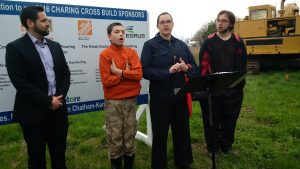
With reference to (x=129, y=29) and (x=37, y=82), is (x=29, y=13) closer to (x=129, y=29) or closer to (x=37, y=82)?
(x=37, y=82)

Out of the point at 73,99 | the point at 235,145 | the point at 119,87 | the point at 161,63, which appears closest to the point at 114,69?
the point at 119,87

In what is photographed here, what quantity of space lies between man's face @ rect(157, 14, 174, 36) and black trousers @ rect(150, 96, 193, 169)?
0.86 m

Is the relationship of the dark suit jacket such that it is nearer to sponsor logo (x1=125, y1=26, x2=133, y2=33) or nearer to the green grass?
the green grass

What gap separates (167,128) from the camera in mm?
4324

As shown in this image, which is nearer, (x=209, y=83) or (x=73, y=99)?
(x=209, y=83)

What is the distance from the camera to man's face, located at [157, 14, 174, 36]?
4.13 m

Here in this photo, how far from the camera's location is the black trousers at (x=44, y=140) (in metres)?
3.61

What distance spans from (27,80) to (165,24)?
1.80 metres

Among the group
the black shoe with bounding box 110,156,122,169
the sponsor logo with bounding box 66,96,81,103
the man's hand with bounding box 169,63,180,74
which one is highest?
the man's hand with bounding box 169,63,180,74

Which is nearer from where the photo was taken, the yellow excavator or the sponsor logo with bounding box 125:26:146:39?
the sponsor logo with bounding box 125:26:146:39

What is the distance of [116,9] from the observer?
505cm

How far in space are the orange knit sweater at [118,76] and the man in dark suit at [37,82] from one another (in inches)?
19.5

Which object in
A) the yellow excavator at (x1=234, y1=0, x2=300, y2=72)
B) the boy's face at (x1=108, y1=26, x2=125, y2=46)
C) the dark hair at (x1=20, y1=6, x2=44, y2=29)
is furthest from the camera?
the yellow excavator at (x1=234, y1=0, x2=300, y2=72)

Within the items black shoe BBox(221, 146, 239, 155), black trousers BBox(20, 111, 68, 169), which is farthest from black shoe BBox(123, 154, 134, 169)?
black shoe BBox(221, 146, 239, 155)
